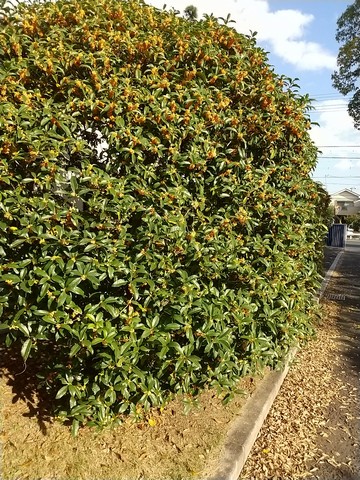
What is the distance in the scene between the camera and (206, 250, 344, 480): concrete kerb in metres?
2.56

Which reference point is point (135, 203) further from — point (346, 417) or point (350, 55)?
point (350, 55)

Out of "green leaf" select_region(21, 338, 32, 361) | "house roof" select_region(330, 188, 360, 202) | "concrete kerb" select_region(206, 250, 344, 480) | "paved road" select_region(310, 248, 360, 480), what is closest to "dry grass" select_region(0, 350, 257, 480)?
"concrete kerb" select_region(206, 250, 344, 480)

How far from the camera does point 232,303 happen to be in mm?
2996

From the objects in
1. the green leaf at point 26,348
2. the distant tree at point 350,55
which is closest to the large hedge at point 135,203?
Result: the green leaf at point 26,348

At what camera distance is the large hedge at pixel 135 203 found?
248cm

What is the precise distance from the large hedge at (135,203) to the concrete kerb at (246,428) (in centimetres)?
28

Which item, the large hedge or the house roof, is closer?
the large hedge

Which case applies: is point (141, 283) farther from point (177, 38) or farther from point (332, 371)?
point (332, 371)

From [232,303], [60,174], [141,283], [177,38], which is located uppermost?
[177,38]

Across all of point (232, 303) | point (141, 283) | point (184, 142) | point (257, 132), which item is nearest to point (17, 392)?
point (141, 283)

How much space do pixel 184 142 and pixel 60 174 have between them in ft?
3.07

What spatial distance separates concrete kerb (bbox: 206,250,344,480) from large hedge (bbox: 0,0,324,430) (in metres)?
0.28

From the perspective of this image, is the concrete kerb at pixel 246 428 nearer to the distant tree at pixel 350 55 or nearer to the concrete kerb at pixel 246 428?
the concrete kerb at pixel 246 428

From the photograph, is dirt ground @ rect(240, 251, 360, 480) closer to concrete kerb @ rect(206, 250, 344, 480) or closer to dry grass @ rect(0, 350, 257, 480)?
concrete kerb @ rect(206, 250, 344, 480)
